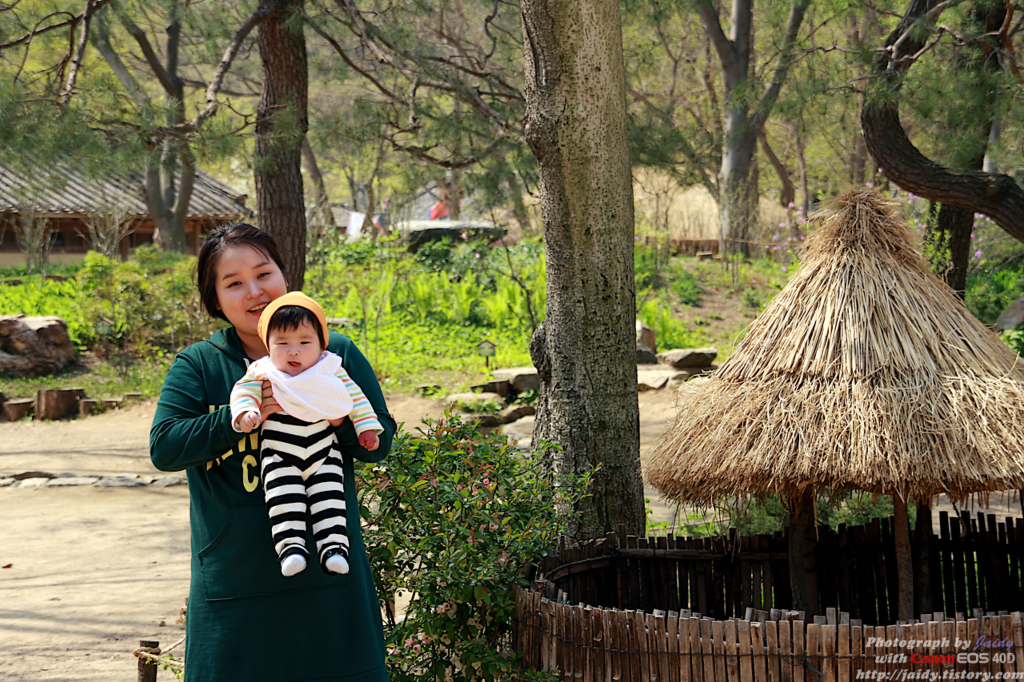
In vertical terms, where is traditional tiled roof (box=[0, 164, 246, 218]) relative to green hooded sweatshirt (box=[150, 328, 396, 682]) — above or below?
above

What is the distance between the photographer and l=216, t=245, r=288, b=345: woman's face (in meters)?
2.14

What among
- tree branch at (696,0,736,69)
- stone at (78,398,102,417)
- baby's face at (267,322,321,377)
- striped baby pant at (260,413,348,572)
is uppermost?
tree branch at (696,0,736,69)

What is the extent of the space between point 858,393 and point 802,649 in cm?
84

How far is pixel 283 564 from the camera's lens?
1.84 m

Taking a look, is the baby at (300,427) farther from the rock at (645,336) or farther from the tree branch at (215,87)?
the rock at (645,336)

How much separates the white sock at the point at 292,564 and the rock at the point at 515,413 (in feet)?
23.0

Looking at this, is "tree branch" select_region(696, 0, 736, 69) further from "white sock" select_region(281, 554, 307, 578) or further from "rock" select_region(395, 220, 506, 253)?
"white sock" select_region(281, 554, 307, 578)

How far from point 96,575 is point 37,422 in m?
5.49

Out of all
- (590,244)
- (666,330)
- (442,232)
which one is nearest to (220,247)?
(590,244)

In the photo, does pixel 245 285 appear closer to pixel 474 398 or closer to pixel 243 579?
pixel 243 579

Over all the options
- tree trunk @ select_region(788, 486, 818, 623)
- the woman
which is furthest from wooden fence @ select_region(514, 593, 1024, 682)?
the woman

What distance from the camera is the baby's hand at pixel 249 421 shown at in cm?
183

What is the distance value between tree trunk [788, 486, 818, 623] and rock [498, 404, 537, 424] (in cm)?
575

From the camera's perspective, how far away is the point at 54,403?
1001cm
